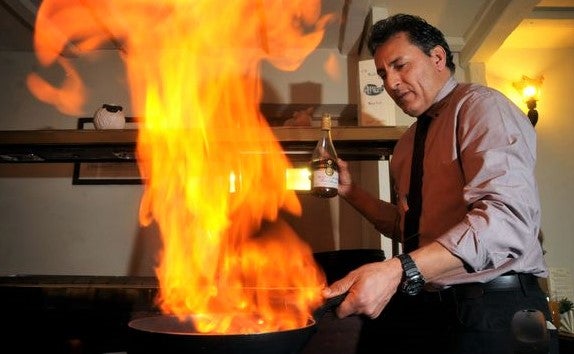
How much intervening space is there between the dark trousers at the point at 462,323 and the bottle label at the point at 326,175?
2.00 ft

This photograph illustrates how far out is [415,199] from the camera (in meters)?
1.60

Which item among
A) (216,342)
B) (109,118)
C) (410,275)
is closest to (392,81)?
(410,275)

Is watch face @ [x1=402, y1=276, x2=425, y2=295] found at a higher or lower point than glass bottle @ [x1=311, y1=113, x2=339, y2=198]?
lower

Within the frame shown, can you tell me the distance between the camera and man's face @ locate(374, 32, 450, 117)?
1.65 metres

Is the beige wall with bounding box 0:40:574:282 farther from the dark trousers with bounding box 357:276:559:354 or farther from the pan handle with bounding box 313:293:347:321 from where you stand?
the pan handle with bounding box 313:293:347:321

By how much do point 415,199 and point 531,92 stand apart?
8.86ft

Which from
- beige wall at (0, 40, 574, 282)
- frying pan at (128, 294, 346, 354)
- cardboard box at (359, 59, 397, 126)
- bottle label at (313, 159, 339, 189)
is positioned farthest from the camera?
beige wall at (0, 40, 574, 282)

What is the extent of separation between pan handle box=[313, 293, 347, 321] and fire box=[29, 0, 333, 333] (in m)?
0.58

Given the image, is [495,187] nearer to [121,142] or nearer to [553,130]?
[121,142]

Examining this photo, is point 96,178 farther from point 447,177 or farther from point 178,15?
point 447,177

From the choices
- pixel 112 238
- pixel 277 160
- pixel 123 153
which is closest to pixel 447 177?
pixel 277 160

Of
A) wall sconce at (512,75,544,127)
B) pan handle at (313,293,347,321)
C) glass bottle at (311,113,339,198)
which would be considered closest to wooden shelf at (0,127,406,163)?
glass bottle at (311,113,339,198)

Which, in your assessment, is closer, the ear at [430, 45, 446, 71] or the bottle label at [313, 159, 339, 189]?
the ear at [430, 45, 446, 71]

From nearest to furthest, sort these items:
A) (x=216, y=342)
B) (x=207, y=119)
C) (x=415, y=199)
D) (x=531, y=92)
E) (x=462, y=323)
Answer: (x=216, y=342), (x=462, y=323), (x=415, y=199), (x=207, y=119), (x=531, y=92)
